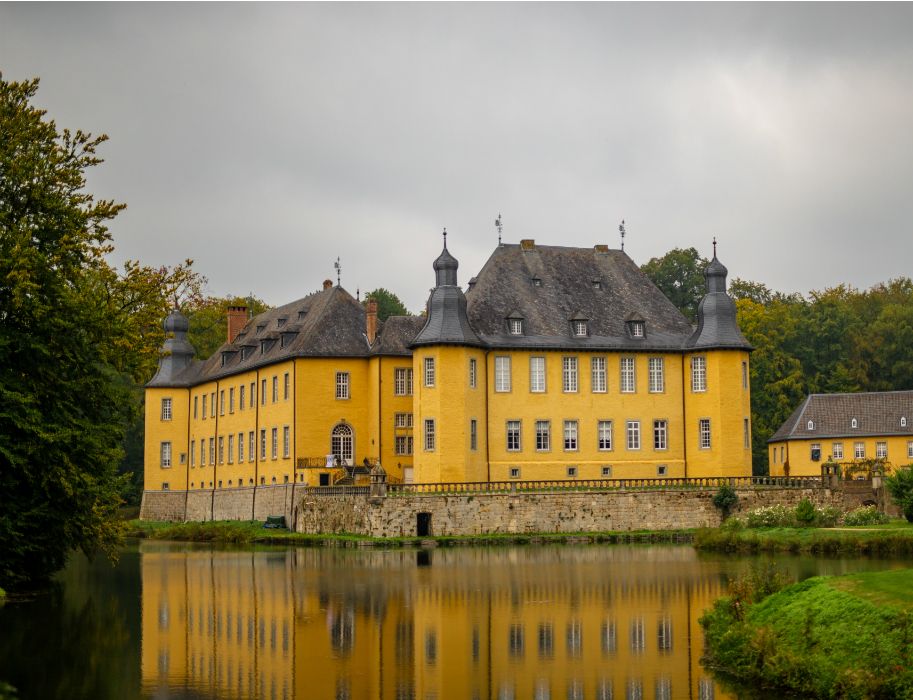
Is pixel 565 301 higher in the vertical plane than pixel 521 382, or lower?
higher

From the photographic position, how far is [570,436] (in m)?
54.7

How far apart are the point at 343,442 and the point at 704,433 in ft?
49.8

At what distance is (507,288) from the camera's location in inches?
2188

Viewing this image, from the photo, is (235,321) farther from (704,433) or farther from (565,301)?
(704,433)

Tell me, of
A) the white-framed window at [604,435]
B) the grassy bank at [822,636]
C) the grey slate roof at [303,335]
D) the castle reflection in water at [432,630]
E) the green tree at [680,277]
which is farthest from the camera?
the green tree at [680,277]

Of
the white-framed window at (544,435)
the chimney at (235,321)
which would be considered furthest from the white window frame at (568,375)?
the chimney at (235,321)

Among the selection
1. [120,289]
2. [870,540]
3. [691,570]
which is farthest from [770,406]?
[120,289]

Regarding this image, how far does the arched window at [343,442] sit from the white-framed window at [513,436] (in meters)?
7.01

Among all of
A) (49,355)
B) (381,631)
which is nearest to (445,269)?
(49,355)

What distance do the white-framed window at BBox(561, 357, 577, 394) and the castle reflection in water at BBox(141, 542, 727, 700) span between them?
64.4 ft

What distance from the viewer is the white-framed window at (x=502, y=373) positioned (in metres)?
53.8

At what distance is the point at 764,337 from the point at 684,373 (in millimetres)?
17110

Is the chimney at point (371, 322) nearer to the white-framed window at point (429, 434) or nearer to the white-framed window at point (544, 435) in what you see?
the white-framed window at point (429, 434)


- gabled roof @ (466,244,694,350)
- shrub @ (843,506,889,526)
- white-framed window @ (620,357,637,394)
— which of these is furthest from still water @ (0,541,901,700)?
white-framed window @ (620,357,637,394)
